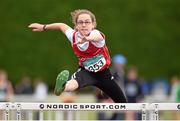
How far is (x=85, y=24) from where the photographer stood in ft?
38.2

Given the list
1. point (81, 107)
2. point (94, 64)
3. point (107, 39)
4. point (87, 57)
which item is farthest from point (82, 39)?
point (107, 39)

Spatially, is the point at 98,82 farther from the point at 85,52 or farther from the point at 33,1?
the point at 33,1

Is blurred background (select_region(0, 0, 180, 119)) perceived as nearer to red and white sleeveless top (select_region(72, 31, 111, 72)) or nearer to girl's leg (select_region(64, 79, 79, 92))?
red and white sleeveless top (select_region(72, 31, 111, 72))

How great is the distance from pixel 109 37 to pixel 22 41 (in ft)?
13.4

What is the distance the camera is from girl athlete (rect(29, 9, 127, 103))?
37.7 ft

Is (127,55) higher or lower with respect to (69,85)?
higher

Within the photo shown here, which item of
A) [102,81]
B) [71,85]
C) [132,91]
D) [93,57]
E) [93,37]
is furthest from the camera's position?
[132,91]

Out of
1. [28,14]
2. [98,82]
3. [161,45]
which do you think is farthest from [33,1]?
[98,82]

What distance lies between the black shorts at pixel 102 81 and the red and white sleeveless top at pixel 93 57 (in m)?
0.08

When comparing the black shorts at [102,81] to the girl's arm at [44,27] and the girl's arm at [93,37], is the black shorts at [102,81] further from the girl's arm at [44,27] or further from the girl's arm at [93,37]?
the girl's arm at [44,27]

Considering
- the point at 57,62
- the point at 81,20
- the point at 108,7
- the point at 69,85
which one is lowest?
the point at 69,85

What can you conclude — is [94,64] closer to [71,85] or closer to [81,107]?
[71,85]

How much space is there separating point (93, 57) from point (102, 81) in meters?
0.38

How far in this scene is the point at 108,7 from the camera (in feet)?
136
